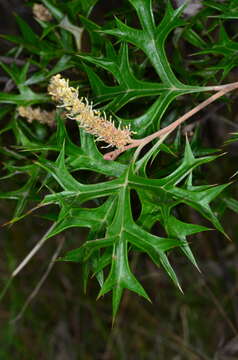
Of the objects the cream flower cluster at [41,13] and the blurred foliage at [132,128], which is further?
the cream flower cluster at [41,13]

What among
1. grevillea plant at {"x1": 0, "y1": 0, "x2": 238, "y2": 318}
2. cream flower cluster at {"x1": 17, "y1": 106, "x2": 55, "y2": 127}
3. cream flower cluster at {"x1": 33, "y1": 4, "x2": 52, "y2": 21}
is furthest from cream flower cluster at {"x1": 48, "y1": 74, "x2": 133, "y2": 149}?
cream flower cluster at {"x1": 33, "y1": 4, "x2": 52, "y2": 21}

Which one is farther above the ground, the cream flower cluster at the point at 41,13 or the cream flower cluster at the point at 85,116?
the cream flower cluster at the point at 41,13

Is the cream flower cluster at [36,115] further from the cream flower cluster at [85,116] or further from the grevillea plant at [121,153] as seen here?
the cream flower cluster at [85,116]

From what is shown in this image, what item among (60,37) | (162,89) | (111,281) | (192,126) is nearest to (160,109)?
(162,89)

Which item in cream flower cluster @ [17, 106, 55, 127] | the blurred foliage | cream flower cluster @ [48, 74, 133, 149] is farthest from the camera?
cream flower cluster @ [17, 106, 55, 127]

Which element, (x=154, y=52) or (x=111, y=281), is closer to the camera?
(x=111, y=281)

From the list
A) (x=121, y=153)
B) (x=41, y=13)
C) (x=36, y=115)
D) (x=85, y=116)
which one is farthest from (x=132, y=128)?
(x=41, y=13)

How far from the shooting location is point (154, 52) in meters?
1.24

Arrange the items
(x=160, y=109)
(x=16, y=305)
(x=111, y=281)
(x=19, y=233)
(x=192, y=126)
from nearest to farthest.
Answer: (x=111, y=281) → (x=160, y=109) → (x=192, y=126) → (x=16, y=305) → (x=19, y=233)

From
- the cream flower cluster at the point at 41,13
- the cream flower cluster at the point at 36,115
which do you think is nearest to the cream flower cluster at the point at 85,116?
the cream flower cluster at the point at 36,115

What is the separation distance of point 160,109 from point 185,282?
1797 millimetres

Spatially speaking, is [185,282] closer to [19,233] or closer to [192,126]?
[19,233]

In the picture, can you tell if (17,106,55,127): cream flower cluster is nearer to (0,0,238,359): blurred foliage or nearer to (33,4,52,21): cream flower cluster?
(0,0,238,359): blurred foliage

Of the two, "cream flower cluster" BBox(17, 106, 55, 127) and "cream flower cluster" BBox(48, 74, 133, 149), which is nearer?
"cream flower cluster" BBox(48, 74, 133, 149)
